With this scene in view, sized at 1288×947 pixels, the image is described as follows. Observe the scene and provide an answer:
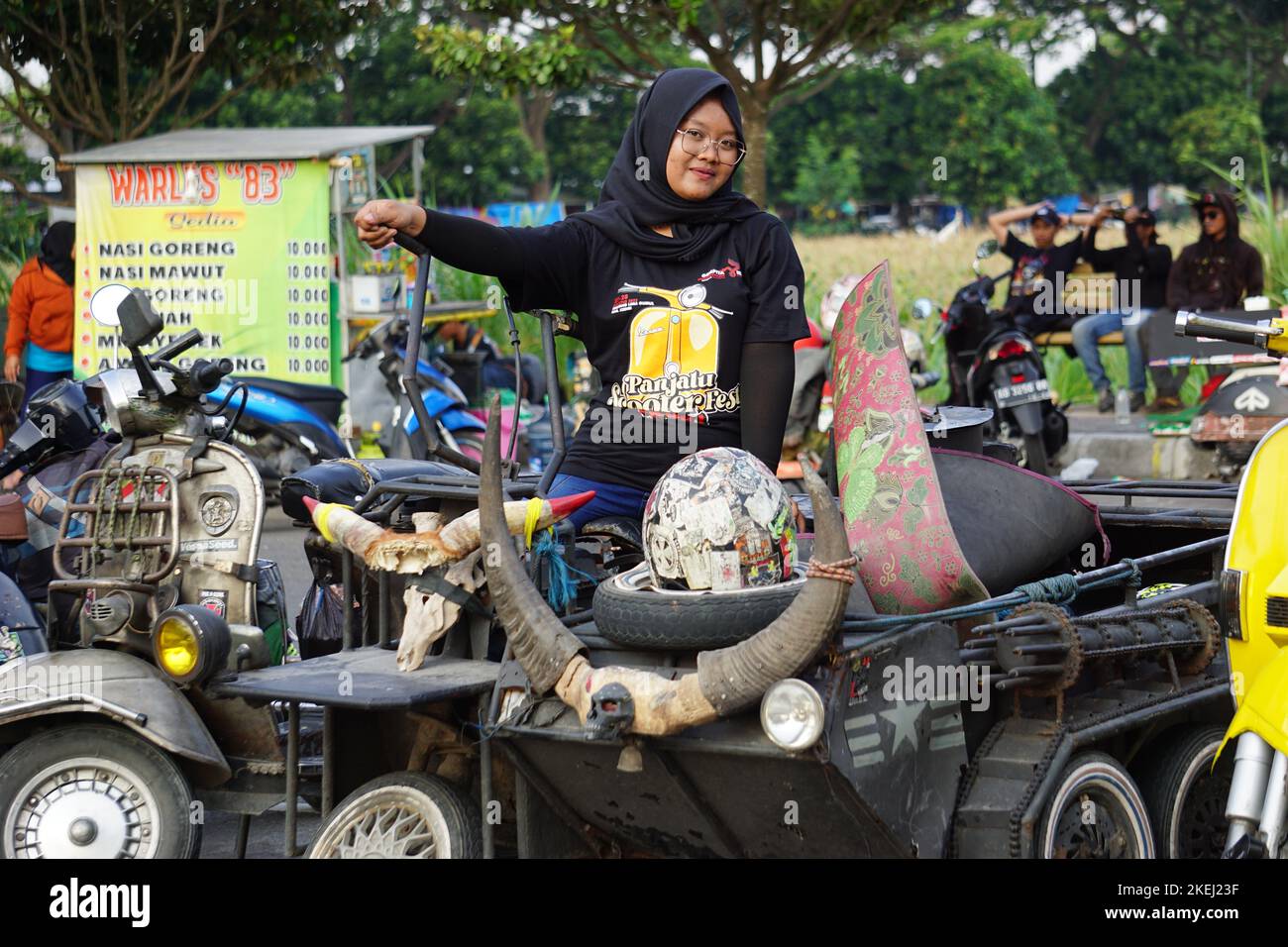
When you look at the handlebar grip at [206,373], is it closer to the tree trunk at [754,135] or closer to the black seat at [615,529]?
the black seat at [615,529]

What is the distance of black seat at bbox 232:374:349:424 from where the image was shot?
10539mm

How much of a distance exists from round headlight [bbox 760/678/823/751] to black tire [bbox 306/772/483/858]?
0.94m

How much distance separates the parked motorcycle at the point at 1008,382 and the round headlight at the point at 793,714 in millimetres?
7451

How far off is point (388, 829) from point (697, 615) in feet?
3.24

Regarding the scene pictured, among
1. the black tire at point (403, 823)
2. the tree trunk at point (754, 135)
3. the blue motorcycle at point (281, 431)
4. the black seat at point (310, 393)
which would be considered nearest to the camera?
the black tire at point (403, 823)

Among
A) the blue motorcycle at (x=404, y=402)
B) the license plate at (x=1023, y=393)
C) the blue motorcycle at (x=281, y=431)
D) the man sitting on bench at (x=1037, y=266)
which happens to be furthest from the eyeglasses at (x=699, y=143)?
the man sitting on bench at (x=1037, y=266)

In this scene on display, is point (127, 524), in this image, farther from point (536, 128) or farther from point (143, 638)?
point (536, 128)

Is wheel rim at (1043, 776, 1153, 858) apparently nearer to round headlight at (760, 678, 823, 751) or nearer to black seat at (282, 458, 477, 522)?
round headlight at (760, 678, 823, 751)

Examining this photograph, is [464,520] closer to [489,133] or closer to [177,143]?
[177,143]

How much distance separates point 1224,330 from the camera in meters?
4.11

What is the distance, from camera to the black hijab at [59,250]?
11.5 m

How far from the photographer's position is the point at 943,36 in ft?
126

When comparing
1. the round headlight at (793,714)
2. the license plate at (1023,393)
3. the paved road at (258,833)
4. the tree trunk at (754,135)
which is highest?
the tree trunk at (754,135)

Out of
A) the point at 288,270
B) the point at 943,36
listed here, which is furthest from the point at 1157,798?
the point at 943,36
